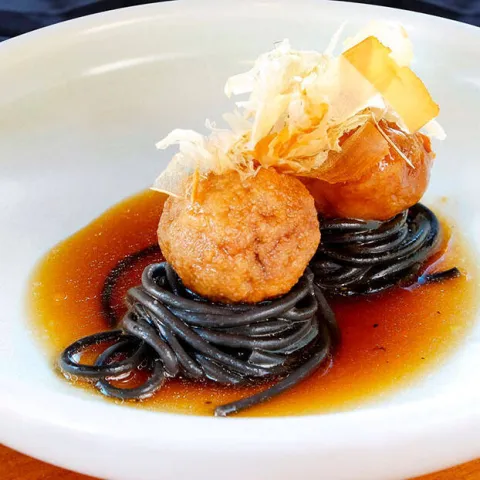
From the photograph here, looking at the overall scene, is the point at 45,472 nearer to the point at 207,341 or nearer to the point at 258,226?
the point at 207,341

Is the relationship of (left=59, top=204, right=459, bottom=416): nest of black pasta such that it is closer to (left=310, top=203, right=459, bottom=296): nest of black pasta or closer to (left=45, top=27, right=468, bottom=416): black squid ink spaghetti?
(left=45, top=27, right=468, bottom=416): black squid ink spaghetti

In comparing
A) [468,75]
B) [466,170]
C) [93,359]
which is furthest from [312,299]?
[468,75]

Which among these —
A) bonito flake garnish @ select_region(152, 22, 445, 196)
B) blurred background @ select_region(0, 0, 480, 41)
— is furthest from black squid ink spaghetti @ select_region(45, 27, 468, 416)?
blurred background @ select_region(0, 0, 480, 41)

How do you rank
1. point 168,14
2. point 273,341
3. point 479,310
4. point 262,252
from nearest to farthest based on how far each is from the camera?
1. point 262,252
2. point 273,341
3. point 479,310
4. point 168,14

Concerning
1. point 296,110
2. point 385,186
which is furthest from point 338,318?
point 296,110

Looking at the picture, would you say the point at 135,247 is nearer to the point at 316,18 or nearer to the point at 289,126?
the point at 289,126

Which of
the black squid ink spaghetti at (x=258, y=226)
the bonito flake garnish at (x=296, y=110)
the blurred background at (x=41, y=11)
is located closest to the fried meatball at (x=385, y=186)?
the black squid ink spaghetti at (x=258, y=226)
